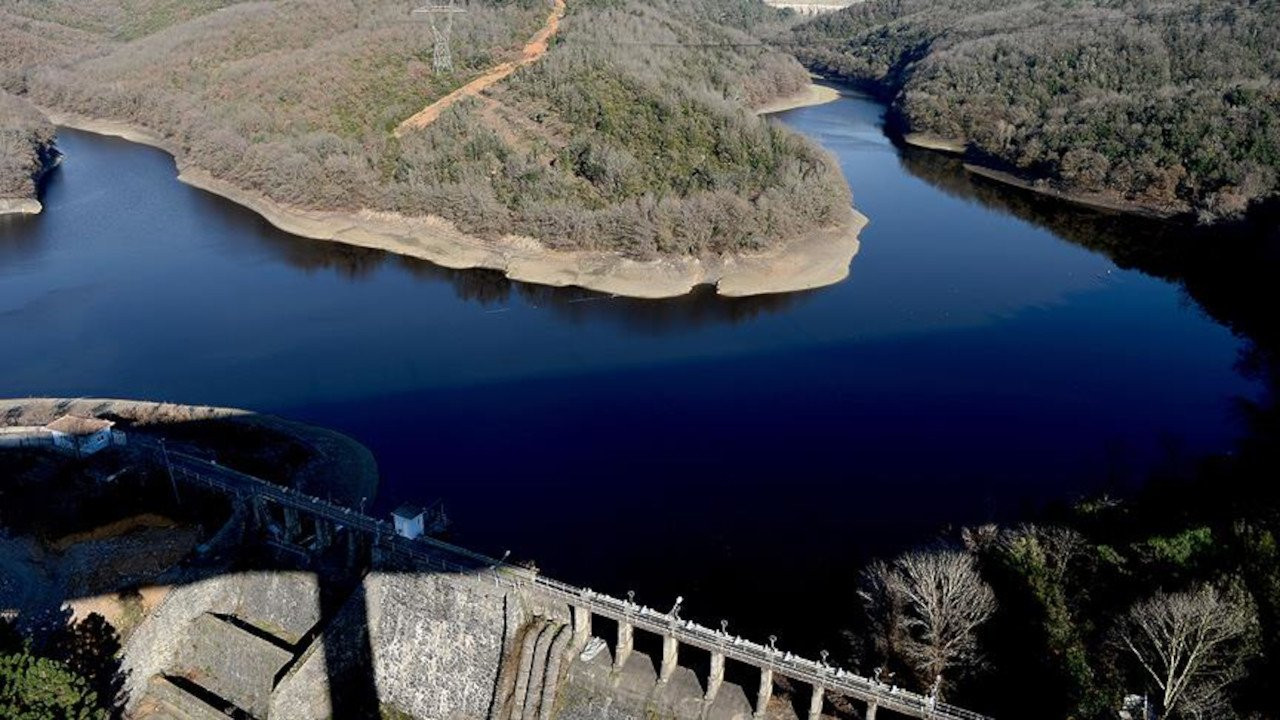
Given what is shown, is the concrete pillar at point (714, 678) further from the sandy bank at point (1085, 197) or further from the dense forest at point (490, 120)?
the sandy bank at point (1085, 197)

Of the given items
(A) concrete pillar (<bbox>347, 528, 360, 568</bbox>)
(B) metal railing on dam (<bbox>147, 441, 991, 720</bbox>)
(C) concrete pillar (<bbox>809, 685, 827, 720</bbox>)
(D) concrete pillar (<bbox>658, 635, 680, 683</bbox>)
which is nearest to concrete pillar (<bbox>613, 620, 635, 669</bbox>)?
(B) metal railing on dam (<bbox>147, 441, 991, 720</bbox>)

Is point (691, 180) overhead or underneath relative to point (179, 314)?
overhead

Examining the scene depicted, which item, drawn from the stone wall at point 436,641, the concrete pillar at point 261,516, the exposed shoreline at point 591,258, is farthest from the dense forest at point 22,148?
the stone wall at point 436,641

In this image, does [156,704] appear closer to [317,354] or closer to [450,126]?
[317,354]

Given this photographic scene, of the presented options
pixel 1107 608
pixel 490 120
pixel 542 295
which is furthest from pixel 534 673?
pixel 490 120

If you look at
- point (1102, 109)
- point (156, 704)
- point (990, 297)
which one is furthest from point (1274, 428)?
point (1102, 109)
